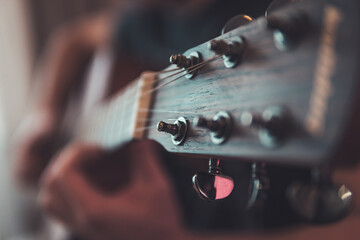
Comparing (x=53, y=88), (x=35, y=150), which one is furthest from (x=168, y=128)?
(x=53, y=88)

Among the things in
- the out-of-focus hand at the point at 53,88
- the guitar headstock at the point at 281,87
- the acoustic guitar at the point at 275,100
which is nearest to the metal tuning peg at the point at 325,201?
the acoustic guitar at the point at 275,100

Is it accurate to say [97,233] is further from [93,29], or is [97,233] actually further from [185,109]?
[93,29]

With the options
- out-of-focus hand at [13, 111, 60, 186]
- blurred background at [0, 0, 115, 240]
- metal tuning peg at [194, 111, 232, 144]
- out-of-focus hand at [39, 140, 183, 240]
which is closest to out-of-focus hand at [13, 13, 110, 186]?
out-of-focus hand at [13, 111, 60, 186]

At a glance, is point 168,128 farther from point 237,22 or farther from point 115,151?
point 115,151

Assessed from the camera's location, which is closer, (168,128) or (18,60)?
(168,128)

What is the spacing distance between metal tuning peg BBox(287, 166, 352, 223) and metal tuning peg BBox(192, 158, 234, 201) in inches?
3.9

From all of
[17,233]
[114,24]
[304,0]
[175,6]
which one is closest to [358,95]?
[304,0]

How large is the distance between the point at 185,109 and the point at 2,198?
5.43 feet

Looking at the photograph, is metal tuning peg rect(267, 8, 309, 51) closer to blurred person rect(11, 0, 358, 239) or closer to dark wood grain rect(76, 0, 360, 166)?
dark wood grain rect(76, 0, 360, 166)

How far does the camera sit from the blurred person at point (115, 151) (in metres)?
0.58

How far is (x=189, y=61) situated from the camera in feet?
0.87

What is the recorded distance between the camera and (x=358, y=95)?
0.14m

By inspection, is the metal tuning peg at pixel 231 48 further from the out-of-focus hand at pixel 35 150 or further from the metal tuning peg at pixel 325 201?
the out-of-focus hand at pixel 35 150

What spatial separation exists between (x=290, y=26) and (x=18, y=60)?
1.78 m
